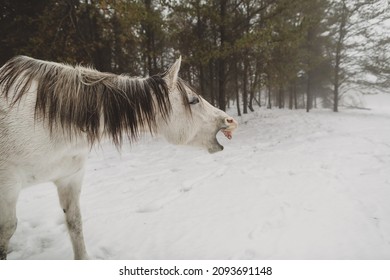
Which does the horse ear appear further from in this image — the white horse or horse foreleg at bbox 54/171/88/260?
horse foreleg at bbox 54/171/88/260

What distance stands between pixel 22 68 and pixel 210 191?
294cm

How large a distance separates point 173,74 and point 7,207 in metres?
1.64

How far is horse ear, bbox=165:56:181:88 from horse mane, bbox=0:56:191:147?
4cm

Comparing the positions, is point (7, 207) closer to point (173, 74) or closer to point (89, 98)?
point (89, 98)

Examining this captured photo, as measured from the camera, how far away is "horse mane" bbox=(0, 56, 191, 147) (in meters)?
1.94

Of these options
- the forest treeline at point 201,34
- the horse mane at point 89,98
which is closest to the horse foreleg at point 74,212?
the horse mane at point 89,98

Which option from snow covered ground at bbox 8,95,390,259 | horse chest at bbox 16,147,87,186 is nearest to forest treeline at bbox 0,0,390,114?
snow covered ground at bbox 8,95,390,259

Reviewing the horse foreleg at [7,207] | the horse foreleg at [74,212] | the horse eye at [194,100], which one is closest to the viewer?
the horse foreleg at [7,207]

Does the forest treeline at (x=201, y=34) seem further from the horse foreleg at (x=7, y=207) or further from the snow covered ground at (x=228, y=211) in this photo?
the horse foreleg at (x=7, y=207)

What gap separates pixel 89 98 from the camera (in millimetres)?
1990

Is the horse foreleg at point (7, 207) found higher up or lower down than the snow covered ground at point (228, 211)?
higher up

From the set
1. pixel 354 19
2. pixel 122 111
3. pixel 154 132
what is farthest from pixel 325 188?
pixel 354 19

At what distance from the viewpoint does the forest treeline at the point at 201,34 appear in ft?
25.8
